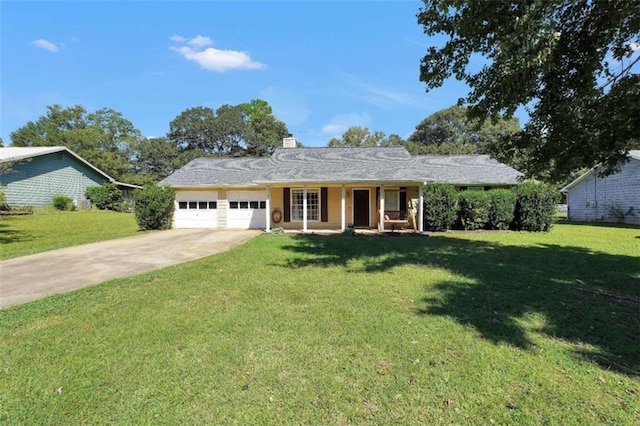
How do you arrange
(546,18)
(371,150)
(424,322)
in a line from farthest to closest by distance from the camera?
1. (371,150)
2. (546,18)
3. (424,322)

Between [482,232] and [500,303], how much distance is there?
10.7m

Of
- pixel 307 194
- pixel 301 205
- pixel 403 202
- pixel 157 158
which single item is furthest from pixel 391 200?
pixel 157 158

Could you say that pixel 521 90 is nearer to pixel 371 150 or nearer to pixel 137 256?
pixel 137 256

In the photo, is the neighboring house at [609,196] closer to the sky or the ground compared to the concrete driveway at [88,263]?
closer to the sky

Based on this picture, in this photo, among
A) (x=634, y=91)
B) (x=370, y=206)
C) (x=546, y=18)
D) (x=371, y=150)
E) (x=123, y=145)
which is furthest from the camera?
(x=123, y=145)

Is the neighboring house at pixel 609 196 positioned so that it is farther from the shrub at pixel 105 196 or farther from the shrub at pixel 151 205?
the shrub at pixel 105 196

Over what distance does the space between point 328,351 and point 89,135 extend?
5144cm

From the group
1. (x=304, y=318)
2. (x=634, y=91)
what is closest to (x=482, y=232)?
(x=634, y=91)

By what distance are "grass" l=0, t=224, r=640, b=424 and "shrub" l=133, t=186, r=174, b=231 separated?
33.8ft

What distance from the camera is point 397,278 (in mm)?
6676

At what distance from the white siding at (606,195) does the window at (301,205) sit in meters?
15.9

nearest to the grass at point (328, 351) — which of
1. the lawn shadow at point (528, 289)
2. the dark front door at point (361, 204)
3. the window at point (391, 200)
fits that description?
the lawn shadow at point (528, 289)

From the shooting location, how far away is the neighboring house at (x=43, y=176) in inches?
883

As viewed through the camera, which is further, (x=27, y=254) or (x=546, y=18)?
(x=27, y=254)
